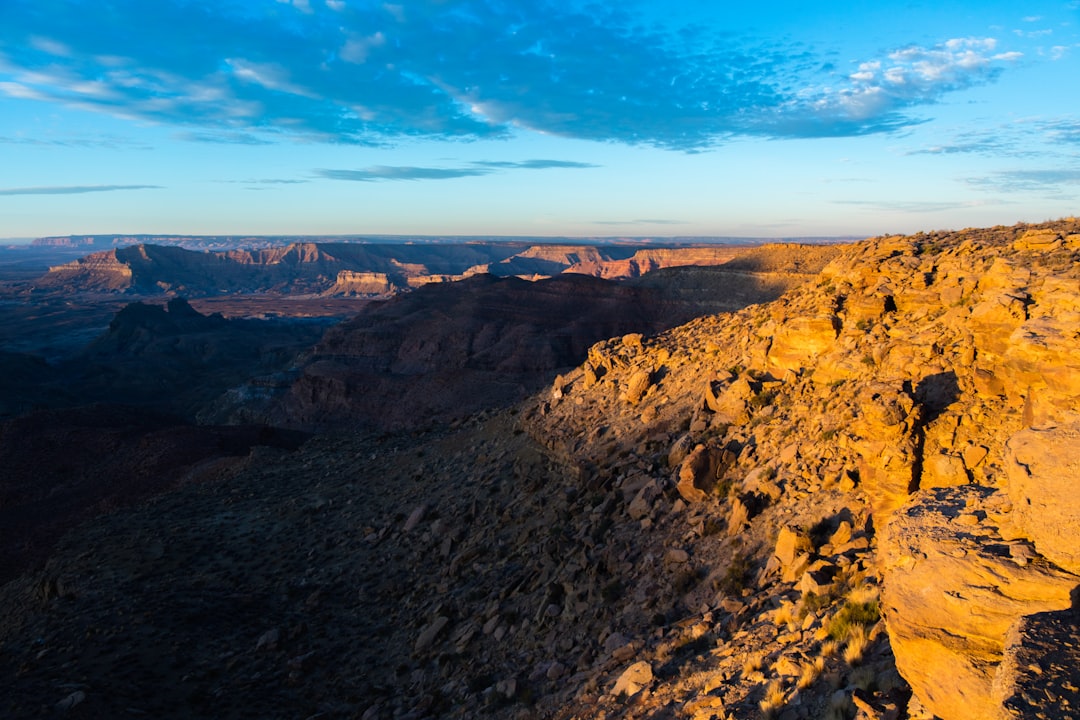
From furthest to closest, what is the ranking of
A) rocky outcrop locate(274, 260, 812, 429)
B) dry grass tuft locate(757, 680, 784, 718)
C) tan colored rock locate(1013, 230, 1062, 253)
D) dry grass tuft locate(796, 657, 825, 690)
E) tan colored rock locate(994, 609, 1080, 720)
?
rocky outcrop locate(274, 260, 812, 429) → tan colored rock locate(1013, 230, 1062, 253) → dry grass tuft locate(796, 657, 825, 690) → dry grass tuft locate(757, 680, 784, 718) → tan colored rock locate(994, 609, 1080, 720)

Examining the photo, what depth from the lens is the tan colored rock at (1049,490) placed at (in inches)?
184

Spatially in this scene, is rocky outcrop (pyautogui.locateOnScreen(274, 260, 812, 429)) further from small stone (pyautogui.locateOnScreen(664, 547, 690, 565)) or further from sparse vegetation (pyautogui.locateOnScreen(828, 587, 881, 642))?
sparse vegetation (pyautogui.locateOnScreen(828, 587, 881, 642))

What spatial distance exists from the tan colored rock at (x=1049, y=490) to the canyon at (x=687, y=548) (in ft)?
0.07

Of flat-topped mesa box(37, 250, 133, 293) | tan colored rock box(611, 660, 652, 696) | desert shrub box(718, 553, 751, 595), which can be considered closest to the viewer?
tan colored rock box(611, 660, 652, 696)

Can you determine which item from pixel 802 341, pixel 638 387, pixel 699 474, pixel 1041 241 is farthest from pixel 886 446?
pixel 638 387

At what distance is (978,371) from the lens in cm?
886

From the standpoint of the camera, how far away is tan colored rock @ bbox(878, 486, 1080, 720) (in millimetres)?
4445

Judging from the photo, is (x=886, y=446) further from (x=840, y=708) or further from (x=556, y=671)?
(x=556, y=671)

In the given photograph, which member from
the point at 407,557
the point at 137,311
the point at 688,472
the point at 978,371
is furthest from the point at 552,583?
the point at 137,311

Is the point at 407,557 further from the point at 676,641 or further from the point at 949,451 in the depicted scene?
the point at 949,451

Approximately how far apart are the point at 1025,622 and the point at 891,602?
3.23 feet

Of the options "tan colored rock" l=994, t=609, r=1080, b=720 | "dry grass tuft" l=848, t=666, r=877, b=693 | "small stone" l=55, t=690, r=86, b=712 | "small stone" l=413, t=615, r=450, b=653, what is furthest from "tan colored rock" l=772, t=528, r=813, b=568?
"small stone" l=55, t=690, r=86, b=712

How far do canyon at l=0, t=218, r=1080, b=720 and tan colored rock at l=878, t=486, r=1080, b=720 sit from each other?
20 mm

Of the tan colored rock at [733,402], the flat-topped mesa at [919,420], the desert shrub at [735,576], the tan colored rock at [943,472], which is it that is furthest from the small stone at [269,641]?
the tan colored rock at [943,472]
